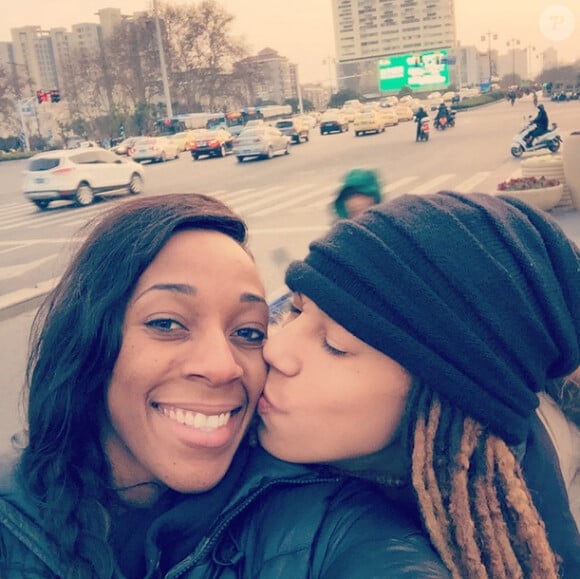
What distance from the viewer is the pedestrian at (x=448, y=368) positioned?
1207mm

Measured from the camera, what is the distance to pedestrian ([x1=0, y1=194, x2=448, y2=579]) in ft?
4.32

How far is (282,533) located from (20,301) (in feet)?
23.2

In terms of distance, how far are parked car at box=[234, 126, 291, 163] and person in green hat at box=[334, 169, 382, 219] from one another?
893 inches

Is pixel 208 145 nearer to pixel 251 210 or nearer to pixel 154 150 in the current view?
pixel 154 150

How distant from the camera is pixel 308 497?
1324 millimetres

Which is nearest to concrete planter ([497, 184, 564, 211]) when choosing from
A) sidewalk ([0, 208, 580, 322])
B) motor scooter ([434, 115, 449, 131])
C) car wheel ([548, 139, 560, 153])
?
sidewalk ([0, 208, 580, 322])

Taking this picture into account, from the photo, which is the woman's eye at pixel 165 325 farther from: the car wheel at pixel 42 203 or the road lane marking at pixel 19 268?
the car wheel at pixel 42 203

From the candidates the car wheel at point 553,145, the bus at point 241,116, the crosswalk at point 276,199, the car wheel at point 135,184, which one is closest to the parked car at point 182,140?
the bus at point 241,116

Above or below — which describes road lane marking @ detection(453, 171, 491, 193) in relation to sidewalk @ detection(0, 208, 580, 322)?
below

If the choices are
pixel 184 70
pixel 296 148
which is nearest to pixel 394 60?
pixel 184 70

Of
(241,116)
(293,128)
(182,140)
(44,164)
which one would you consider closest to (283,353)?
(44,164)

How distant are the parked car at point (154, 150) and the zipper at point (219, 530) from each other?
1263 inches

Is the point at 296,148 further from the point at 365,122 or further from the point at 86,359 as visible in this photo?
the point at 86,359

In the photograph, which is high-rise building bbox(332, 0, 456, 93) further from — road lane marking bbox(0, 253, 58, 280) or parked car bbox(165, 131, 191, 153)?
road lane marking bbox(0, 253, 58, 280)
